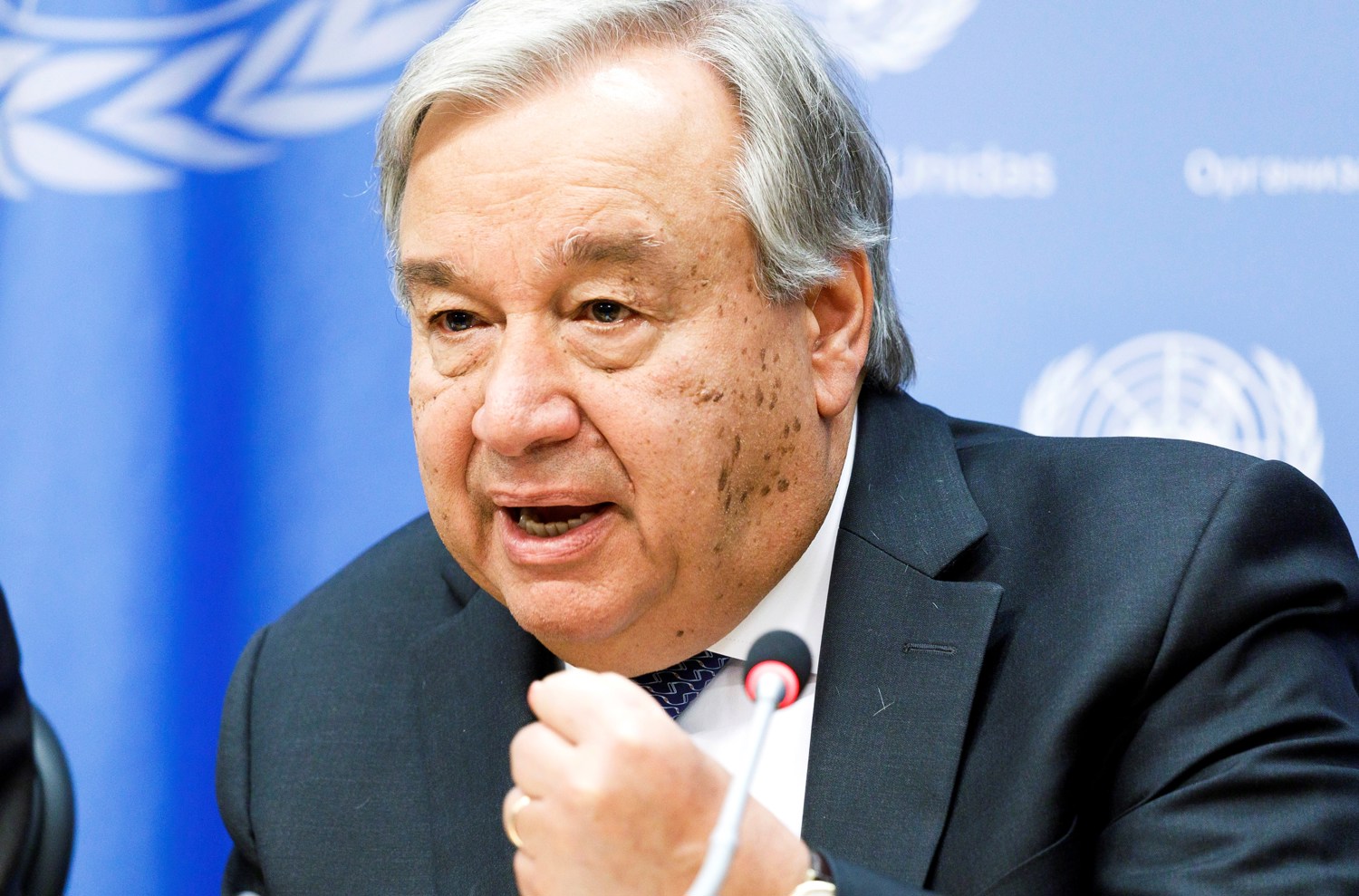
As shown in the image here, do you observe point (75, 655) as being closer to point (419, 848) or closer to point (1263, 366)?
point (419, 848)

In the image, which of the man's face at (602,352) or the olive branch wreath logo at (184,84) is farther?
the olive branch wreath logo at (184,84)

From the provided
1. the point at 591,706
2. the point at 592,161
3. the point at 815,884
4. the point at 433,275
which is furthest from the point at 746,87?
the point at 815,884

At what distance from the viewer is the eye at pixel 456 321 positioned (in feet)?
6.32

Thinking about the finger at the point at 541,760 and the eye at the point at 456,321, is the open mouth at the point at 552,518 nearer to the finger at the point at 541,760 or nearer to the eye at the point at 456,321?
the eye at the point at 456,321

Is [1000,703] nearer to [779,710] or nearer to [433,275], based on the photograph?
[779,710]

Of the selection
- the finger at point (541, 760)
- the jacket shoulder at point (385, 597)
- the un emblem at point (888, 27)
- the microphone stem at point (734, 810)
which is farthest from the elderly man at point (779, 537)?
the un emblem at point (888, 27)

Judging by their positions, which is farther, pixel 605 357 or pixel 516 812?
pixel 605 357

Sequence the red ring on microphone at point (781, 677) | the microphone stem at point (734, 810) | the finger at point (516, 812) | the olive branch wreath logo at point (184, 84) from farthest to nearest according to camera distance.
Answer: the olive branch wreath logo at point (184, 84), the finger at point (516, 812), the red ring on microphone at point (781, 677), the microphone stem at point (734, 810)

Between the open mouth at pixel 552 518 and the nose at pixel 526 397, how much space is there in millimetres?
109

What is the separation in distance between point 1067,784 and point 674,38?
1.15 meters

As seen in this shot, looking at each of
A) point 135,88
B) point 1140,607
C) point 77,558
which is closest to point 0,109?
point 135,88

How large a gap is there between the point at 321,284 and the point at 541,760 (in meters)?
1.80

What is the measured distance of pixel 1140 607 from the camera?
70.6 inches

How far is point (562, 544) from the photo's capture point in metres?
1.82
